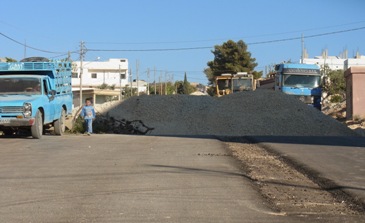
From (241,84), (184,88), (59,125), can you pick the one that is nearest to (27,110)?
(59,125)

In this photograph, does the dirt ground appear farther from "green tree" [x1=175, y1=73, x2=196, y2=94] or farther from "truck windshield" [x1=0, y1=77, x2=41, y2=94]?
"green tree" [x1=175, y1=73, x2=196, y2=94]

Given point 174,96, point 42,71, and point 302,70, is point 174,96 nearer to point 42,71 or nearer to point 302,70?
point 302,70

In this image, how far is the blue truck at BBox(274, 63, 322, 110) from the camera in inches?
1395

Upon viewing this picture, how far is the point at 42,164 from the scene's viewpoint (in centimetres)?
1136

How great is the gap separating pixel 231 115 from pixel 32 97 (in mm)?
13119

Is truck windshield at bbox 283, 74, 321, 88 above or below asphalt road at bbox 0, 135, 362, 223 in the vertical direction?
above

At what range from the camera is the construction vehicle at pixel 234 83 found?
1629 inches

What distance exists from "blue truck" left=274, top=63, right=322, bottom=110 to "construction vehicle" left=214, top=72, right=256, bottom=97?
18.5ft

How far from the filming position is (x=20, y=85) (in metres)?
18.5

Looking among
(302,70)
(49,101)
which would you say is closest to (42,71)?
(49,101)

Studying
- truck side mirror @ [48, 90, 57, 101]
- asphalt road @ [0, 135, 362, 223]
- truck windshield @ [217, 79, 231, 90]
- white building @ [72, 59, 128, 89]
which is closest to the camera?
asphalt road @ [0, 135, 362, 223]

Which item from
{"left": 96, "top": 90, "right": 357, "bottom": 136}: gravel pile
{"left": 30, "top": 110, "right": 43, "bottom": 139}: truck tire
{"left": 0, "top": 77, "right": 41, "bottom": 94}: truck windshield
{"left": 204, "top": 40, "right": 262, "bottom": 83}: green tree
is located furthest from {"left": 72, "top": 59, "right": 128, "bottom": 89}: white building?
{"left": 30, "top": 110, "right": 43, "bottom": 139}: truck tire

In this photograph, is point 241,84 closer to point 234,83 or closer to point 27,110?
point 234,83

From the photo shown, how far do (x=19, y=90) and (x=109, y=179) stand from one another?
405 inches
